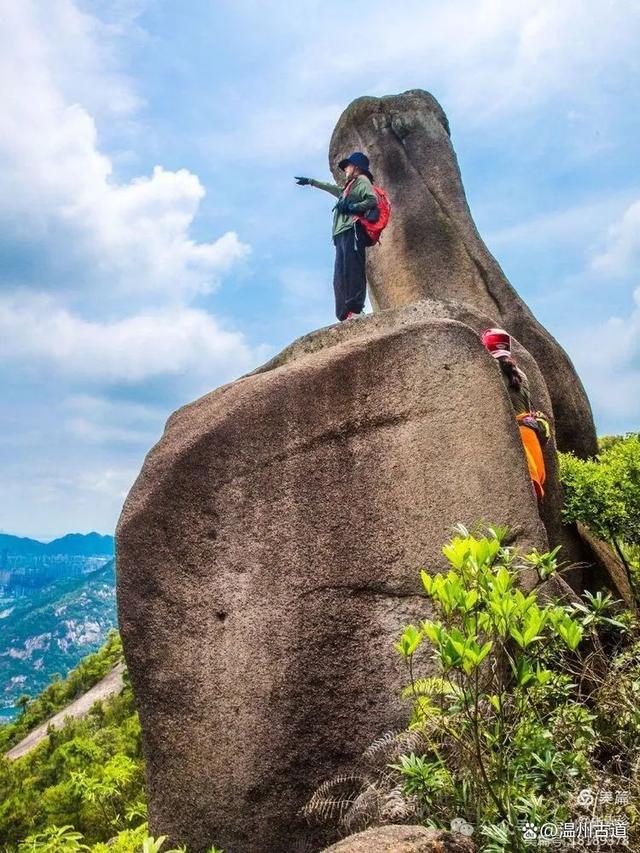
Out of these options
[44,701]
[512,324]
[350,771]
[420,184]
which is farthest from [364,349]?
[44,701]

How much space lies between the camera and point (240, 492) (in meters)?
5.35

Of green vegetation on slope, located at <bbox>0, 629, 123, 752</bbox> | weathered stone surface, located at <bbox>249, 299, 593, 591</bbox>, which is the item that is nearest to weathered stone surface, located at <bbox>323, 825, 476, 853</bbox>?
weathered stone surface, located at <bbox>249, 299, 593, 591</bbox>

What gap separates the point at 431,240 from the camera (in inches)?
511

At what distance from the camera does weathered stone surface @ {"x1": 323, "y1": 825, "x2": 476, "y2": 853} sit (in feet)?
7.90

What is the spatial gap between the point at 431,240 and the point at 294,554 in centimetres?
941

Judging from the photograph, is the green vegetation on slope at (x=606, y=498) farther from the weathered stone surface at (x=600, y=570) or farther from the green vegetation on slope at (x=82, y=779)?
the green vegetation on slope at (x=82, y=779)

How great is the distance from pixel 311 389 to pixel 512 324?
302 inches

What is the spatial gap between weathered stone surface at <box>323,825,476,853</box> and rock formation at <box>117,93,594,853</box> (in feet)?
7.08

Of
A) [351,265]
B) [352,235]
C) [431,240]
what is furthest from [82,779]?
[431,240]

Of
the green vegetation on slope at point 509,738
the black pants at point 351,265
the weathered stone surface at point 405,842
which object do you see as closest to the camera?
the weathered stone surface at point 405,842

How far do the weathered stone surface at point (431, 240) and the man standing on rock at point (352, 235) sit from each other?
2.96m

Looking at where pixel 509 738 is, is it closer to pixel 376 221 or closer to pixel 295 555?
pixel 295 555

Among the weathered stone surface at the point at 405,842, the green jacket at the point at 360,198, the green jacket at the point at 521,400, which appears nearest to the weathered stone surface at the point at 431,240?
the green jacket at the point at 360,198

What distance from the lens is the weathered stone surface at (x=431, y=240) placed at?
37.6 ft
